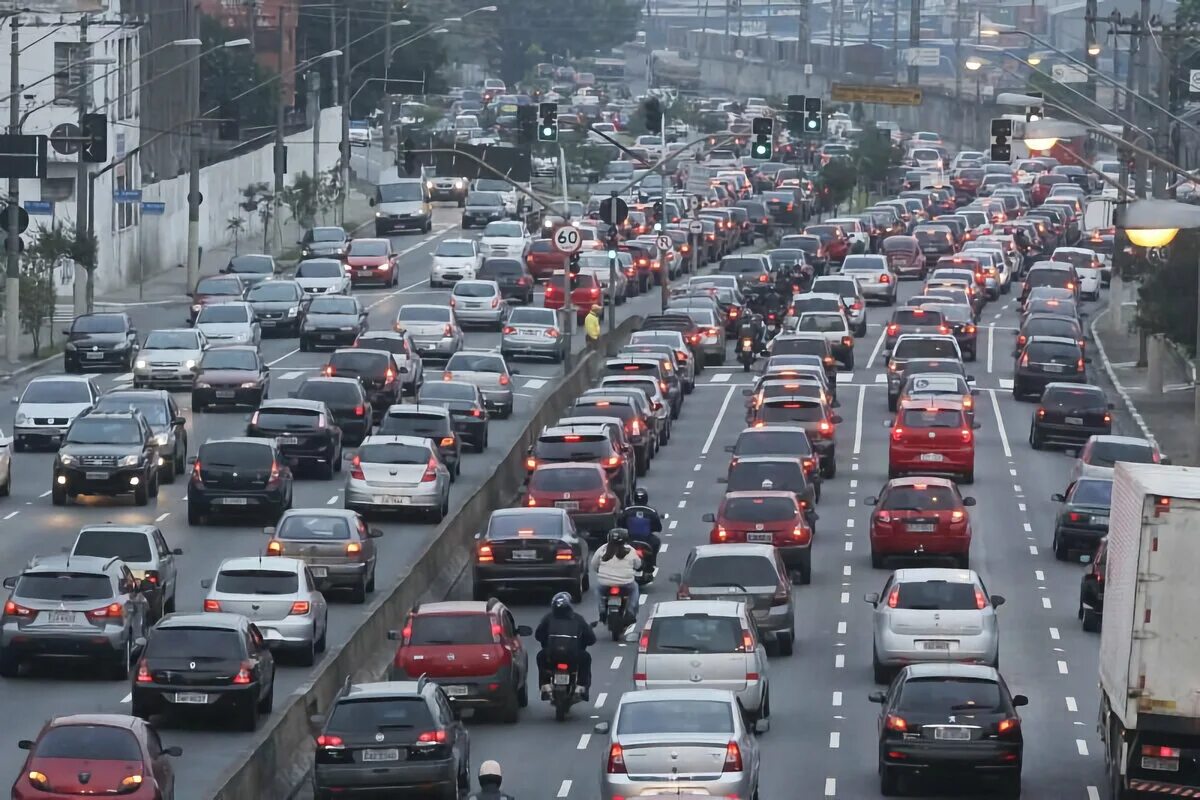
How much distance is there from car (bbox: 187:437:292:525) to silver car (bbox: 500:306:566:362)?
23980 millimetres

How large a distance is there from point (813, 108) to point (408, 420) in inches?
A: 679

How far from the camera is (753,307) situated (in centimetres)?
7281

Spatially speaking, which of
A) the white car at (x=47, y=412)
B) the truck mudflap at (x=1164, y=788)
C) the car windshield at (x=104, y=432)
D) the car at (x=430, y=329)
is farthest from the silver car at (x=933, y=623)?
the car at (x=430, y=329)

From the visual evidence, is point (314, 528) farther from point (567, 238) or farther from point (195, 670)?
point (567, 238)

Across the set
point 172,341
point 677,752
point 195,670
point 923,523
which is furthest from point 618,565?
point 172,341

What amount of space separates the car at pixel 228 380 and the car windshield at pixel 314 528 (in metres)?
18.3

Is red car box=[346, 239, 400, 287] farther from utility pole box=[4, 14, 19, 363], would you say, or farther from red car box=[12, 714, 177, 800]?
red car box=[12, 714, 177, 800]

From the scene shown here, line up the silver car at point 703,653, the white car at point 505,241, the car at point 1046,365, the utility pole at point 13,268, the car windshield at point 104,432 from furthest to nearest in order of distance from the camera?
the white car at point 505,241, the utility pole at point 13,268, the car at point 1046,365, the car windshield at point 104,432, the silver car at point 703,653

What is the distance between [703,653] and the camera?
29016 mm

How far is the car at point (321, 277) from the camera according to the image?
73375mm

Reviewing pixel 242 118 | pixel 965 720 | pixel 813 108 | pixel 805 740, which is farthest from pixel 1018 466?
pixel 242 118

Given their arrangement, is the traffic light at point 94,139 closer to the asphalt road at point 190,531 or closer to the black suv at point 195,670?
the asphalt road at point 190,531

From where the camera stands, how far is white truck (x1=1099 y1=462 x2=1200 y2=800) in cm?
2327

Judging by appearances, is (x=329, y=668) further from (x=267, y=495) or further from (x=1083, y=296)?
(x=1083, y=296)
